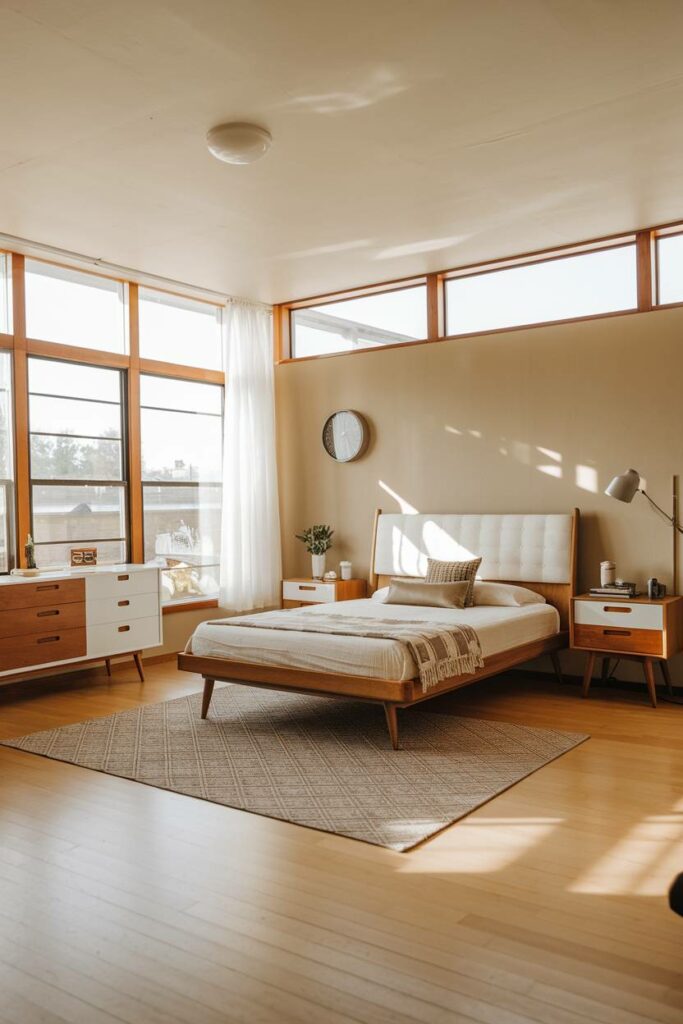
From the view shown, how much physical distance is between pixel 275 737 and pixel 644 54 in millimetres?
3554

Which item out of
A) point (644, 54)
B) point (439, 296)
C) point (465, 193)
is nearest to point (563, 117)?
point (644, 54)

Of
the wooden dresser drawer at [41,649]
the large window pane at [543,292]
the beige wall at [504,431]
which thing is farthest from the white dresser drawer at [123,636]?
the large window pane at [543,292]

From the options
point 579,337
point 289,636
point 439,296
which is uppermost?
point 439,296

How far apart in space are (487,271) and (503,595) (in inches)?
96.9

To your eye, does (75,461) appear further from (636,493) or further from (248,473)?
(636,493)

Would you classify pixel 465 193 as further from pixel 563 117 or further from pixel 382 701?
pixel 382 701

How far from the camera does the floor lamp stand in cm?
516

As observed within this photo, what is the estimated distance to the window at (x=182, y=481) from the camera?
6816 mm

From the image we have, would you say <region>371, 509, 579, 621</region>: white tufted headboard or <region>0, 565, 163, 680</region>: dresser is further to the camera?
<region>371, 509, 579, 621</region>: white tufted headboard

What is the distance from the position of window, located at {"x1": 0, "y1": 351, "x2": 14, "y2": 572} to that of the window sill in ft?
4.67

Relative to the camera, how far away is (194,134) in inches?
158

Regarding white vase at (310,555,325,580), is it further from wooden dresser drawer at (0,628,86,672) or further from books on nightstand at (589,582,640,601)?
books on nightstand at (589,582,640,601)

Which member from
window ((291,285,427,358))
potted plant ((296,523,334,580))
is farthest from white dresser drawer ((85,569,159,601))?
window ((291,285,427,358))

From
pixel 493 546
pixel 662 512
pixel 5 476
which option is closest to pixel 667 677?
pixel 662 512
